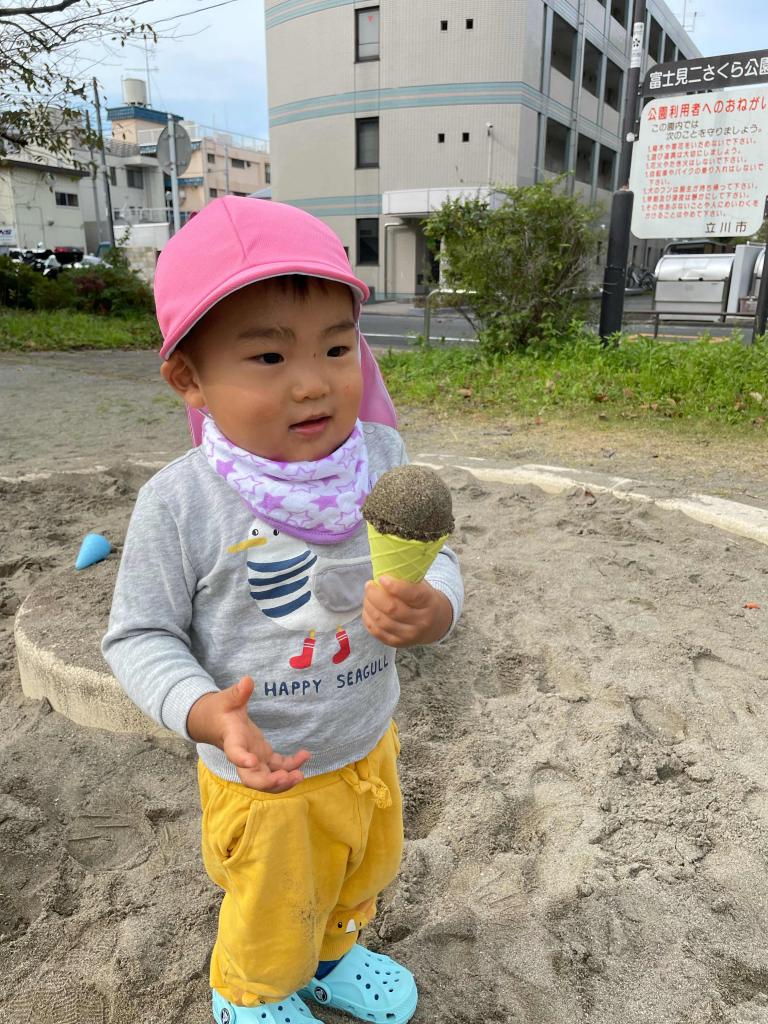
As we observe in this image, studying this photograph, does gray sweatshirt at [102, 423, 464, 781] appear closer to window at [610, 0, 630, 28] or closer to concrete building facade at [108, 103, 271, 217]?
window at [610, 0, 630, 28]

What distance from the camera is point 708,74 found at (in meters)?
7.54

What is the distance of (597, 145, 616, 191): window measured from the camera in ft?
112

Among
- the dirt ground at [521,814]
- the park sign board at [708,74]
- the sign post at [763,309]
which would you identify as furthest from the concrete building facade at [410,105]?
the dirt ground at [521,814]

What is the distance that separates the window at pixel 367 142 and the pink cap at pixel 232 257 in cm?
2787

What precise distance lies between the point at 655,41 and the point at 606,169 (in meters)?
6.80

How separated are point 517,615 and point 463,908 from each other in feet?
4.52

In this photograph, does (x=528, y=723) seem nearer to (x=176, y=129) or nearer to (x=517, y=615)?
(x=517, y=615)

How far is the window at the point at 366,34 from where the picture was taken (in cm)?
2534

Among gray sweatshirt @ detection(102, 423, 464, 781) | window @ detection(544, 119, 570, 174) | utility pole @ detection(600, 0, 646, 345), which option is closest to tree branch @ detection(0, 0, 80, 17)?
utility pole @ detection(600, 0, 646, 345)

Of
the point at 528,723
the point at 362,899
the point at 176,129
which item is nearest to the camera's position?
the point at 362,899

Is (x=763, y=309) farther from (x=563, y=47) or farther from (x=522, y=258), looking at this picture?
(x=563, y=47)

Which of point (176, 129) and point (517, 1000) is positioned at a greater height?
point (176, 129)

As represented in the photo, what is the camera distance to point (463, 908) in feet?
5.71

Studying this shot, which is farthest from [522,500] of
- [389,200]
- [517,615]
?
[389,200]
